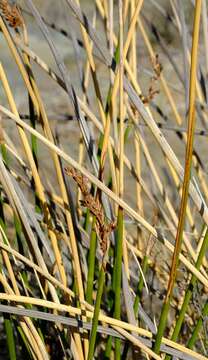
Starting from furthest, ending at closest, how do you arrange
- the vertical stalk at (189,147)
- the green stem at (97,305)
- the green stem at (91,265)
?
the green stem at (91,265), the green stem at (97,305), the vertical stalk at (189,147)

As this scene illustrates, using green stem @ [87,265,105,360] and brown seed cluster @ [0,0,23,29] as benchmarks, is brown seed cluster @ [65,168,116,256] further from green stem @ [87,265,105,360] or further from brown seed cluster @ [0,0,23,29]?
brown seed cluster @ [0,0,23,29]

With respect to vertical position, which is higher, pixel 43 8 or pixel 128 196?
pixel 43 8

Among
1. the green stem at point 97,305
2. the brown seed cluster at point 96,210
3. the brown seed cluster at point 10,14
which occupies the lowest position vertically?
the green stem at point 97,305

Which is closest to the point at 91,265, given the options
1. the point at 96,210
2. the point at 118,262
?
the point at 118,262

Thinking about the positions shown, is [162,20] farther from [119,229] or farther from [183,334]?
[119,229]

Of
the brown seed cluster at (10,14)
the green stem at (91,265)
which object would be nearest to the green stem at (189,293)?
the green stem at (91,265)

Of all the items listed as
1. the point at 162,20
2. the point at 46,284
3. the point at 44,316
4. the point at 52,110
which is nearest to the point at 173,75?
the point at 162,20

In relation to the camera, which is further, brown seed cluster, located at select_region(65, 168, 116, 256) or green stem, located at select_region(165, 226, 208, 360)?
green stem, located at select_region(165, 226, 208, 360)

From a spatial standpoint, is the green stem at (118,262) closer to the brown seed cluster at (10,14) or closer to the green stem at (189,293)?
the green stem at (189,293)

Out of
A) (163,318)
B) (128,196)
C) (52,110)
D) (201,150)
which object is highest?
(52,110)

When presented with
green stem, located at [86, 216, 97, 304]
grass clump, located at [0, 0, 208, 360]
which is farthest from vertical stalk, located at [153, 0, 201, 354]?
green stem, located at [86, 216, 97, 304]

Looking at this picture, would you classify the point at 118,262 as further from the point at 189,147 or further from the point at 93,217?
the point at 189,147
